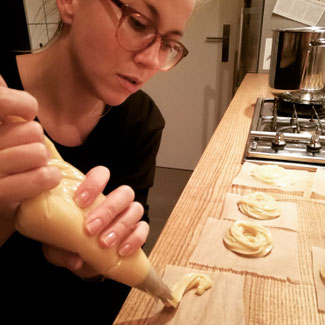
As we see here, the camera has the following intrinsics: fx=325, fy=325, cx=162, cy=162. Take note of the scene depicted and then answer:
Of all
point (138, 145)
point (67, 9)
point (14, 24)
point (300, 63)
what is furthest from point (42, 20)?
point (14, 24)

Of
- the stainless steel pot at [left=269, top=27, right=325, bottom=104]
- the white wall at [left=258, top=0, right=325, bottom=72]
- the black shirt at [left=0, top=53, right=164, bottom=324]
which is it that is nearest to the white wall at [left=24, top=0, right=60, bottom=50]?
the black shirt at [left=0, top=53, right=164, bottom=324]

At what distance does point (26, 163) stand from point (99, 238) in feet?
0.50

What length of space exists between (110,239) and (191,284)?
0.90 ft

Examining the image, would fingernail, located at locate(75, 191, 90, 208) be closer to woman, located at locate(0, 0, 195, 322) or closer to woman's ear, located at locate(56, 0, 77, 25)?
woman, located at locate(0, 0, 195, 322)

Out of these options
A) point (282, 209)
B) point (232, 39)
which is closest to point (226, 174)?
point (282, 209)

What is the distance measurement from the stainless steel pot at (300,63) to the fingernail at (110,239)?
4.78ft

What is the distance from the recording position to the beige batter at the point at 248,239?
2.51 feet

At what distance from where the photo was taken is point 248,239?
30.7 inches

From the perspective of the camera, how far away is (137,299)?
2.08 ft

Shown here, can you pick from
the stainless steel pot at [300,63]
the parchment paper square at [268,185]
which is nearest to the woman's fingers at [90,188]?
the parchment paper square at [268,185]

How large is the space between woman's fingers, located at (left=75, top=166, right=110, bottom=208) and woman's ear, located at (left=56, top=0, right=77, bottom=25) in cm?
47

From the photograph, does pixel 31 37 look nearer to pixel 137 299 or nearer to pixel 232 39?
pixel 232 39

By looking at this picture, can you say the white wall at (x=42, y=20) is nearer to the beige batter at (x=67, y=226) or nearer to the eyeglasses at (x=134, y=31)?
the eyeglasses at (x=134, y=31)

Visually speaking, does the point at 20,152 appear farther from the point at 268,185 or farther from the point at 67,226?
the point at 268,185
